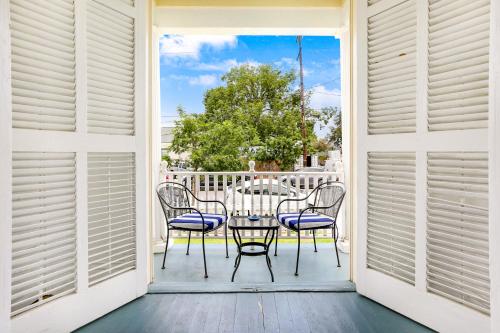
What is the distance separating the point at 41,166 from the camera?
2084mm

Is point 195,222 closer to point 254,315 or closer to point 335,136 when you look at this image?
point 254,315

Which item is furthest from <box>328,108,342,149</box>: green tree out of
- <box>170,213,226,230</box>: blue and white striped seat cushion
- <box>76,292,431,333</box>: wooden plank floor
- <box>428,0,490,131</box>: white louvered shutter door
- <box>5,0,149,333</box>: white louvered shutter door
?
<box>5,0,149,333</box>: white louvered shutter door

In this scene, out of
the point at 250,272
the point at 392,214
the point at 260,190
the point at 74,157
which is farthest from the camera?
the point at 260,190

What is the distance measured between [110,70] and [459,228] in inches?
99.0

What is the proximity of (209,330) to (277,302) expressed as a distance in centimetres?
64

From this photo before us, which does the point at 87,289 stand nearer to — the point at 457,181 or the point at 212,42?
the point at 457,181

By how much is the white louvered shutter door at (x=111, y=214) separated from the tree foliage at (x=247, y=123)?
14.1 feet

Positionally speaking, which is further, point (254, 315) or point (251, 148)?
point (251, 148)

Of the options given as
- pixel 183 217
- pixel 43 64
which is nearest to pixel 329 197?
pixel 183 217

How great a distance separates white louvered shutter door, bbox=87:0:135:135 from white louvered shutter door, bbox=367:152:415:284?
6.24 feet

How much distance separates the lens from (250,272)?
138 inches

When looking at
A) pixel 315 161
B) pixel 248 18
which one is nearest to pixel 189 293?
pixel 248 18

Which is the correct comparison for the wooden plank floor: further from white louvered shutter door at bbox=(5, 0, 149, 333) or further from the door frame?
the door frame

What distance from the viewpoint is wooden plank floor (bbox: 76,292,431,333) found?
2309 mm
